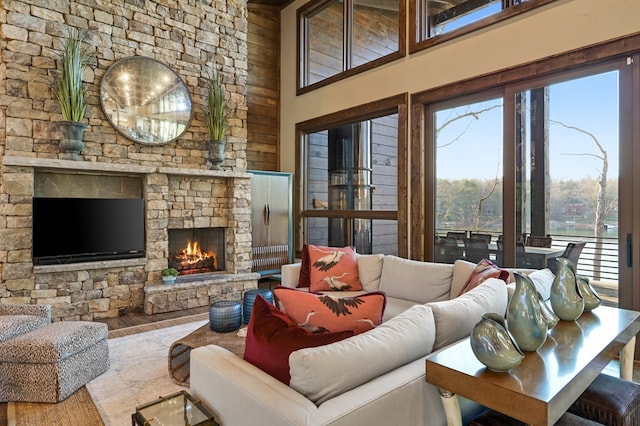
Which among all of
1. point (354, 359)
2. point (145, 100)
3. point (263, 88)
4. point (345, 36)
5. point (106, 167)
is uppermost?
point (345, 36)

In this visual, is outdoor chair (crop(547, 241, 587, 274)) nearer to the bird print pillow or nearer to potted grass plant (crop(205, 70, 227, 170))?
the bird print pillow

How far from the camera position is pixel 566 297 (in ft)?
6.37

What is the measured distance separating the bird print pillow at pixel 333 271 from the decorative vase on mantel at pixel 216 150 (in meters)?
2.13

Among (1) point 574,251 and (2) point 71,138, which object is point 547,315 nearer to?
(1) point 574,251

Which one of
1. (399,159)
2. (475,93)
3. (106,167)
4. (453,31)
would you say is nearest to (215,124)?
(106,167)

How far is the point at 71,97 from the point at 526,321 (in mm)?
4663

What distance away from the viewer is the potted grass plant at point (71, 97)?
4121mm

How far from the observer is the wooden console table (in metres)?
1.23

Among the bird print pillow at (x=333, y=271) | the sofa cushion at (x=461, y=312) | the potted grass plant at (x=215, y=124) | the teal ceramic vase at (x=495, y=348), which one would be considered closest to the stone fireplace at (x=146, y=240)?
the potted grass plant at (x=215, y=124)

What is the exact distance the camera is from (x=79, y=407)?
244 cm

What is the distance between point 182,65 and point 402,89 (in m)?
2.89

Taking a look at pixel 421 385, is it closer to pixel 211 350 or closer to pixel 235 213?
pixel 211 350

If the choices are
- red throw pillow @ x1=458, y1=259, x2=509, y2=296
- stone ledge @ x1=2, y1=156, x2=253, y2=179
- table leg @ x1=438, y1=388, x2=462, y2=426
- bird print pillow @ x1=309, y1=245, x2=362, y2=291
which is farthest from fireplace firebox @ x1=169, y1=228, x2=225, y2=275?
table leg @ x1=438, y1=388, x2=462, y2=426

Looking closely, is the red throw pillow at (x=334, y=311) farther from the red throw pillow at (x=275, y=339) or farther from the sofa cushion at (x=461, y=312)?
the sofa cushion at (x=461, y=312)
